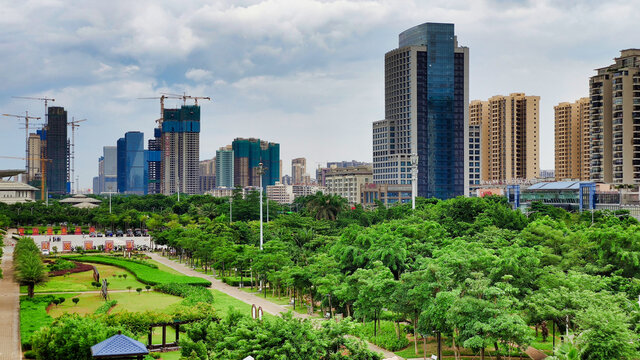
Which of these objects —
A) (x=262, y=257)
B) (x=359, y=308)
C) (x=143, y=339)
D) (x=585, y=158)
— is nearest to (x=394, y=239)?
(x=359, y=308)

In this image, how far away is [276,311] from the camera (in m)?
39.5

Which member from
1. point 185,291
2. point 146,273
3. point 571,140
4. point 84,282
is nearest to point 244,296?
point 185,291

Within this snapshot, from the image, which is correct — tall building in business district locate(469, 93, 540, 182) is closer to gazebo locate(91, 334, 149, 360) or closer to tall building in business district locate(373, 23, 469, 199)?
tall building in business district locate(373, 23, 469, 199)

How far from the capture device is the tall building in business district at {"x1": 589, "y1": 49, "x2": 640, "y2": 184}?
92312mm

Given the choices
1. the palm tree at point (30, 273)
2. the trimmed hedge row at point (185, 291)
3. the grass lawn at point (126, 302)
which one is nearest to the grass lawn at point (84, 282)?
the palm tree at point (30, 273)

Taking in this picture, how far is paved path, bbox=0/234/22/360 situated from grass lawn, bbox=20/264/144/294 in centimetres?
153

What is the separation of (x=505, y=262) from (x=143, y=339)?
18843 millimetres

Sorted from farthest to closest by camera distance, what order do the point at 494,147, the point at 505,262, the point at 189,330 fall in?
1. the point at 494,147
2. the point at 505,262
3. the point at 189,330

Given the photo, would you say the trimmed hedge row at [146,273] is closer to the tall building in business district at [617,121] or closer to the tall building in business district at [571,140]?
the tall building in business district at [617,121]

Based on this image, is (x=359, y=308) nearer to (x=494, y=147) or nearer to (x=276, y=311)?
(x=276, y=311)

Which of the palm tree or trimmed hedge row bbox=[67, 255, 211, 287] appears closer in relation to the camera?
the palm tree

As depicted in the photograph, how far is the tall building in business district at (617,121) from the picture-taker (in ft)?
303

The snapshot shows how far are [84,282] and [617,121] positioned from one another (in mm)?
82712

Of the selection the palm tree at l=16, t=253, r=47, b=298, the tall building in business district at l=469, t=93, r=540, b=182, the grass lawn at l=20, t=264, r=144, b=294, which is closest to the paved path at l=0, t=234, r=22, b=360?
the palm tree at l=16, t=253, r=47, b=298
